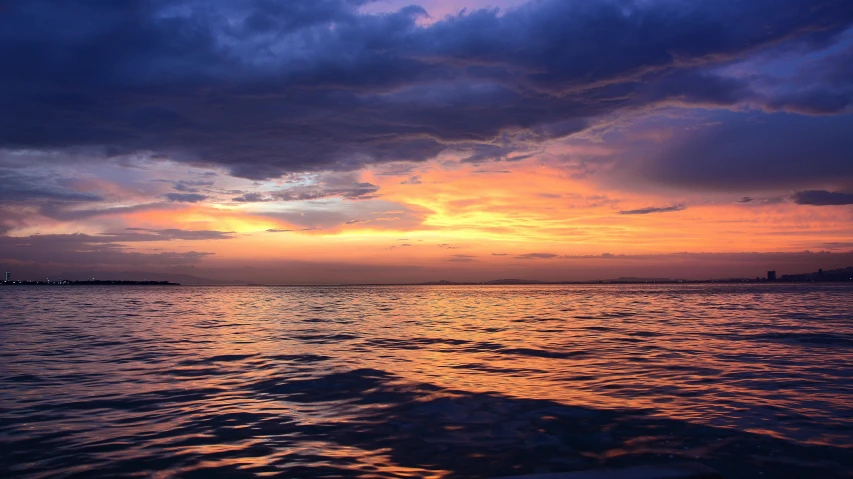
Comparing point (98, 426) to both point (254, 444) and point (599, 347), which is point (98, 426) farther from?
point (599, 347)

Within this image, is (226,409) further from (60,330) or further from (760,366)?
(60,330)

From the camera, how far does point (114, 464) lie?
23.9 feet

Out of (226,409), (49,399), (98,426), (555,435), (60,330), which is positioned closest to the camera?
(555,435)

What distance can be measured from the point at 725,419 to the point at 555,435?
3340 mm

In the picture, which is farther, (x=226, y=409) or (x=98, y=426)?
(x=226, y=409)

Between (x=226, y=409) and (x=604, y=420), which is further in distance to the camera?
(x=226, y=409)

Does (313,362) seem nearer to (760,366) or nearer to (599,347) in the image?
(599,347)

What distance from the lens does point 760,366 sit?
15.1 meters

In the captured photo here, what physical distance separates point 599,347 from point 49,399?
1739 centimetres

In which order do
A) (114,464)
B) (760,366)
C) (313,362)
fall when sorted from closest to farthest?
1. (114,464)
2. (760,366)
3. (313,362)

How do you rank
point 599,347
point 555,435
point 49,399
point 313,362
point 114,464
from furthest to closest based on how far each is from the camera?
point 599,347 → point 313,362 → point 49,399 → point 555,435 → point 114,464

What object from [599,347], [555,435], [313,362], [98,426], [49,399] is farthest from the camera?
[599,347]

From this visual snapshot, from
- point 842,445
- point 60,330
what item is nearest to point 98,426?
point 842,445

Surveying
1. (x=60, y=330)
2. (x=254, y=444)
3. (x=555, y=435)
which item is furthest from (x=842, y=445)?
(x=60, y=330)
